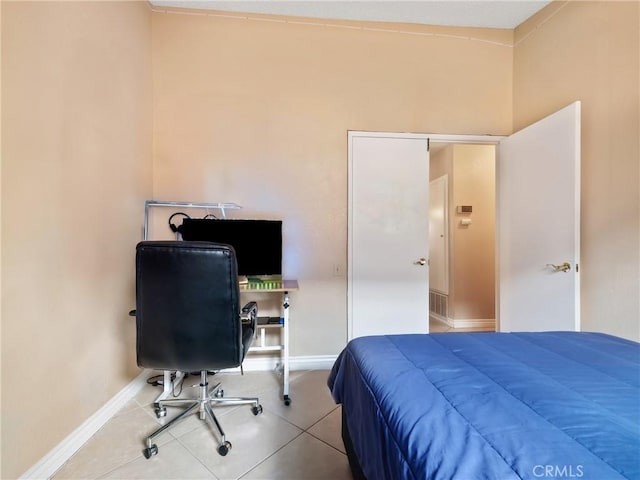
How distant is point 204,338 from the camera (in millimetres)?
1481

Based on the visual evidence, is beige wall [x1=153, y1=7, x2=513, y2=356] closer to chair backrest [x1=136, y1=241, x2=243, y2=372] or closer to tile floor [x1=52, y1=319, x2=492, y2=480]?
→ tile floor [x1=52, y1=319, x2=492, y2=480]

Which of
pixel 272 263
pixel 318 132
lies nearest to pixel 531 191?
pixel 318 132

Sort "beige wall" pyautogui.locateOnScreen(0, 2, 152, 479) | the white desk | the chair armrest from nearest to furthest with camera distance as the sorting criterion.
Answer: "beige wall" pyautogui.locateOnScreen(0, 2, 152, 479) < the chair armrest < the white desk

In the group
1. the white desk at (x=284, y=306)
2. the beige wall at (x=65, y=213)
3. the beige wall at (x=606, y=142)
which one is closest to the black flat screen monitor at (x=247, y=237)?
the white desk at (x=284, y=306)

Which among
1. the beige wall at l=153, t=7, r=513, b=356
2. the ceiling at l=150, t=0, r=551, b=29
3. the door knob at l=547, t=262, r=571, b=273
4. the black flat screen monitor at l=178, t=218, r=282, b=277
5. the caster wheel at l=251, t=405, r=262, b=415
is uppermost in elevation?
the ceiling at l=150, t=0, r=551, b=29

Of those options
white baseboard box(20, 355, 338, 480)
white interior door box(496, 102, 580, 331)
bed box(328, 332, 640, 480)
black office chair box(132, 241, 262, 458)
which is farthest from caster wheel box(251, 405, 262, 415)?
white interior door box(496, 102, 580, 331)

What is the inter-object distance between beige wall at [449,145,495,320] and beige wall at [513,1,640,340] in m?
1.50

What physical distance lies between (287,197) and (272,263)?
24.9 inches

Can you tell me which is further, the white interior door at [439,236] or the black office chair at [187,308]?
the white interior door at [439,236]

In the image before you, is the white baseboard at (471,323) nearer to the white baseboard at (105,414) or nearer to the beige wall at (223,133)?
the beige wall at (223,133)

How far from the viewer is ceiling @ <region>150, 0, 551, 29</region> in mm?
2316

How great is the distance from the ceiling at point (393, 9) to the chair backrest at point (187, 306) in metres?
2.25

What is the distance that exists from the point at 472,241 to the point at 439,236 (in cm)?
44

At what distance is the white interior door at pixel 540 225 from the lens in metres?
1.92
